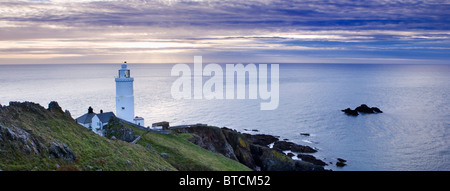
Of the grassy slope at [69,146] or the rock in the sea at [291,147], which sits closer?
the grassy slope at [69,146]

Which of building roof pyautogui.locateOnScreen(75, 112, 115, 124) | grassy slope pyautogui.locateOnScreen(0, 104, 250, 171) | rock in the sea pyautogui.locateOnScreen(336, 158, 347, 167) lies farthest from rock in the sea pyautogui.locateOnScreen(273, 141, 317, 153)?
building roof pyautogui.locateOnScreen(75, 112, 115, 124)

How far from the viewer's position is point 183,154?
103 ft

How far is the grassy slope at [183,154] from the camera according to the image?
1155 inches

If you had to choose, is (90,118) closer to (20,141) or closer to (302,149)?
(20,141)

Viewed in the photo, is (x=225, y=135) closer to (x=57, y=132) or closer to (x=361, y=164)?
(x=361, y=164)

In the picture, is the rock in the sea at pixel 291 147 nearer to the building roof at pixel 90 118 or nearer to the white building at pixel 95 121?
the building roof at pixel 90 118

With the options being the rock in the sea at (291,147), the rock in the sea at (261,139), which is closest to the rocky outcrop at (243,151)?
the rock in the sea at (291,147)

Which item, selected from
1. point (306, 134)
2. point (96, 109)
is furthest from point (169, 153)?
point (96, 109)

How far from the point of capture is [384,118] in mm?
83875

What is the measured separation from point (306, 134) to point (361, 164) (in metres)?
18.6

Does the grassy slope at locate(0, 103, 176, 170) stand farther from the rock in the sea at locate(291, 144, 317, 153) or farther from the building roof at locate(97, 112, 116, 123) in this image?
the rock in the sea at locate(291, 144, 317, 153)

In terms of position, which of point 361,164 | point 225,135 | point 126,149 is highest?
point 126,149

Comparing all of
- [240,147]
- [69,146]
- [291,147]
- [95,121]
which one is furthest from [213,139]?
[69,146]

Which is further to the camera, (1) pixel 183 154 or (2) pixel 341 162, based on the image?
(2) pixel 341 162
